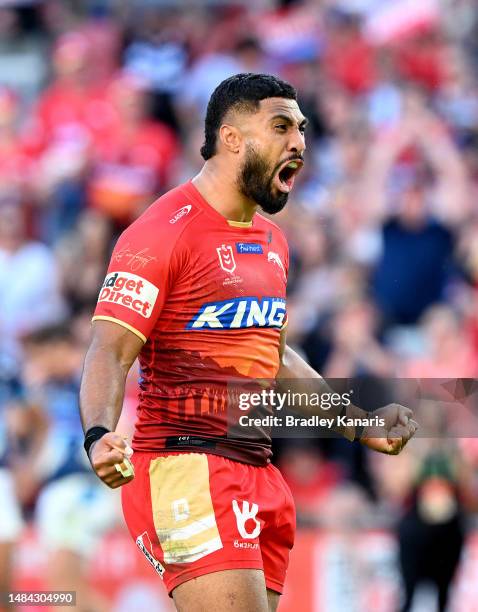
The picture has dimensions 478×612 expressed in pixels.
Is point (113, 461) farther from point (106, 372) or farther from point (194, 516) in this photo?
point (194, 516)

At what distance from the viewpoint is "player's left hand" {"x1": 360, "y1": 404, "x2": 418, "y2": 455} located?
5453 millimetres

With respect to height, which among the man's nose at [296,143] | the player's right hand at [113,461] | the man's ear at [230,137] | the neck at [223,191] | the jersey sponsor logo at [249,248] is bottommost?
the player's right hand at [113,461]

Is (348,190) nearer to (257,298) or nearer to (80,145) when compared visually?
(80,145)

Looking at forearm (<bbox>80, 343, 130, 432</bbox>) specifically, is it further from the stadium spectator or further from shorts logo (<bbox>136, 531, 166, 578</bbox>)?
the stadium spectator

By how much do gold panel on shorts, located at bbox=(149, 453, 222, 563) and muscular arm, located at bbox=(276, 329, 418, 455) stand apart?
0.84 meters

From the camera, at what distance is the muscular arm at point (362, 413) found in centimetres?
547

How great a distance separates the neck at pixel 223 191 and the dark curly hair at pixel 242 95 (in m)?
0.10

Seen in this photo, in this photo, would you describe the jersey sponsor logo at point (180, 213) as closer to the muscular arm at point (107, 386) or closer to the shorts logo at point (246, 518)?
the muscular arm at point (107, 386)

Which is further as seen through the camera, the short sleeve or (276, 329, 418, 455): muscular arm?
(276, 329, 418, 455): muscular arm

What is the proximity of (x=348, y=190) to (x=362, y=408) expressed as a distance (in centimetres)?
635

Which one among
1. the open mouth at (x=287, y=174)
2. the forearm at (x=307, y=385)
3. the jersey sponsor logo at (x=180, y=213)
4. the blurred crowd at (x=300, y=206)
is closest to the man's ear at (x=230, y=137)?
the open mouth at (x=287, y=174)

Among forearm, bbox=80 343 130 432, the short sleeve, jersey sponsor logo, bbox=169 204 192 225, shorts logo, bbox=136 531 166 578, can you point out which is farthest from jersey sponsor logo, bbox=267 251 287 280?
shorts logo, bbox=136 531 166 578

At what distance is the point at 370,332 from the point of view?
10789 mm

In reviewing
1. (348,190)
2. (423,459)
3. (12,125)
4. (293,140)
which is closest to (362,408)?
(293,140)
